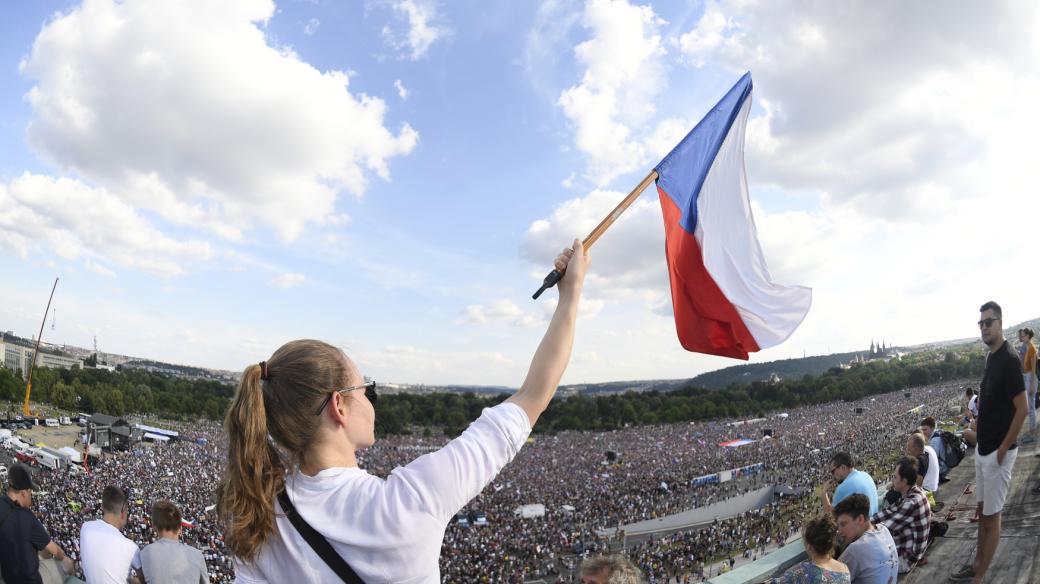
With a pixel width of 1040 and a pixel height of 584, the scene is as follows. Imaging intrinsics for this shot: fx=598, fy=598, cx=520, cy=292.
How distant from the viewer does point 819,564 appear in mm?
3184

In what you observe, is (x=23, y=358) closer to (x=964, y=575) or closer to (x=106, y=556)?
(x=106, y=556)

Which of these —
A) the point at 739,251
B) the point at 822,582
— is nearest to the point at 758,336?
the point at 739,251

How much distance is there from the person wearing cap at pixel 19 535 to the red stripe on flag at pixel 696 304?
4.13m

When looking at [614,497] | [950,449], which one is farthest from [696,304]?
[614,497]

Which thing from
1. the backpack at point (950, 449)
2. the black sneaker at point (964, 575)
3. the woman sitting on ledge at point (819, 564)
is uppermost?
the woman sitting on ledge at point (819, 564)

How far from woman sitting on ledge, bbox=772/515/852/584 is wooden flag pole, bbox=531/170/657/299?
2014 millimetres

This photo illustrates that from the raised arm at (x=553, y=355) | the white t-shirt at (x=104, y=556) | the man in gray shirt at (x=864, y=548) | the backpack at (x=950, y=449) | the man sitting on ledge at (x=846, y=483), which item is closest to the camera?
the raised arm at (x=553, y=355)

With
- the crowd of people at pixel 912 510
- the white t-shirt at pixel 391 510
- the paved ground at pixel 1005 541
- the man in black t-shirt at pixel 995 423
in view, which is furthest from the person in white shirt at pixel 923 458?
the white t-shirt at pixel 391 510

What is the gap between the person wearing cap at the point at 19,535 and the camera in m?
3.36

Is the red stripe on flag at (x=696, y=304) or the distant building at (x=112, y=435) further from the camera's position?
the distant building at (x=112, y=435)

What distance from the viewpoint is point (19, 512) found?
136 inches

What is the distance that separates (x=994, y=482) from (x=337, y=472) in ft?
15.5

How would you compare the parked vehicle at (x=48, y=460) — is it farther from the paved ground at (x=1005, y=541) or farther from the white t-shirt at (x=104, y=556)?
the paved ground at (x=1005, y=541)

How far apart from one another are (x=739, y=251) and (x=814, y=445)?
166ft
